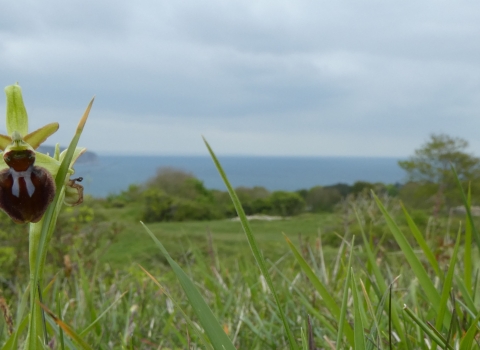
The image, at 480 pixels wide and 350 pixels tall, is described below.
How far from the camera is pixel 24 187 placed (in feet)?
2.18

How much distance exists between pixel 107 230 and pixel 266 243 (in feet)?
12.0

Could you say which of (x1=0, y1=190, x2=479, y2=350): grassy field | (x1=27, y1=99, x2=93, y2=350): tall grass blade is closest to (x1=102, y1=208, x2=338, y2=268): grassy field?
(x1=0, y1=190, x2=479, y2=350): grassy field

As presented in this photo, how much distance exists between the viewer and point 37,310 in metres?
0.62

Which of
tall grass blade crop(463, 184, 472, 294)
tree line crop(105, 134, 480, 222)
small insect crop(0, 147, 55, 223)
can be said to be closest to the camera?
small insect crop(0, 147, 55, 223)

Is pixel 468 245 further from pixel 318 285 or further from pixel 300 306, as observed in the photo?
pixel 300 306

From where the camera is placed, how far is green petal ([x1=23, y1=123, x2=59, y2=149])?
707 millimetres

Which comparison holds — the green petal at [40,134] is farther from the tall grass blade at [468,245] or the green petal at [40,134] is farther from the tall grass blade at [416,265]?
the tall grass blade at [468,245]

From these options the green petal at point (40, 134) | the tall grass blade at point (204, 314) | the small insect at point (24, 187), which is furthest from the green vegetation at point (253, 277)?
the green petal at point (40, 134)

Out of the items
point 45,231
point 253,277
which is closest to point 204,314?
point 45,231

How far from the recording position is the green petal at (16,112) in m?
0.70

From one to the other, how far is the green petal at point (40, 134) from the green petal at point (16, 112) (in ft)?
0.05

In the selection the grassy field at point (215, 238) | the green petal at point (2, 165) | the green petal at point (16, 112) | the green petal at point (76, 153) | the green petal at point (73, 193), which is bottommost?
the grassy field at point (215, 238)

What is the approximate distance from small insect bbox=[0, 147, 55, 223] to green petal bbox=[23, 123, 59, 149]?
0.02 meters

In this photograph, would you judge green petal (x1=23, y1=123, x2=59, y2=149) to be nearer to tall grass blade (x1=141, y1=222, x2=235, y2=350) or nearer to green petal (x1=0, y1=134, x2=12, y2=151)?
green petal (x1=0, y1=134, x2=12, y2=151)
